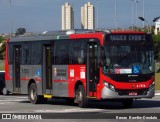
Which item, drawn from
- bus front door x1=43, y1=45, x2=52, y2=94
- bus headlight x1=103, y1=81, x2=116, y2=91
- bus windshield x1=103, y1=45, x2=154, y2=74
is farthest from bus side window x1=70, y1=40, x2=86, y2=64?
bus front door x1=43, y1=45, x2=52, y2=94

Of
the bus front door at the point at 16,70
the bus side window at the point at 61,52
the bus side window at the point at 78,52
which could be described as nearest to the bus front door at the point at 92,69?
the bus side window at the point at 78,52

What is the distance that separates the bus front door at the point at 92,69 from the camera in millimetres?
22594

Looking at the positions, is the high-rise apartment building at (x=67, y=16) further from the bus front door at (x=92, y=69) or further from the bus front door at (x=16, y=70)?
the bus front door at (x=92, y=69)

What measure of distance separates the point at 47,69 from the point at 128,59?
4.69m

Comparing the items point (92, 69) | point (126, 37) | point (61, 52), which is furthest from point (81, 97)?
point (126, 37)

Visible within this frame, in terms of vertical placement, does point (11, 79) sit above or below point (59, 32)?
below

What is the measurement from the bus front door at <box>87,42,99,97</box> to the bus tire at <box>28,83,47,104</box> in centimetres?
444

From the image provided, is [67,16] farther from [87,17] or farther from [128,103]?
[128,103]

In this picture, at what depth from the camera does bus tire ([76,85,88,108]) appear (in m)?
22.9

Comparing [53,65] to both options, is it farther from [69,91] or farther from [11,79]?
[11,79]

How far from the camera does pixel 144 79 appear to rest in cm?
2266

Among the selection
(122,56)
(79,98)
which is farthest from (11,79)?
(122,56)

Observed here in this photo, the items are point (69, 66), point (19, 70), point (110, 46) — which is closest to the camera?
point (110, 46)

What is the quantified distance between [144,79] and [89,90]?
216 centimetres
